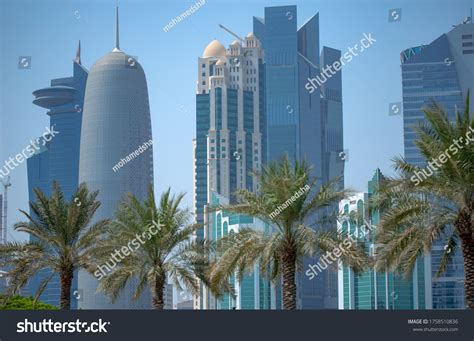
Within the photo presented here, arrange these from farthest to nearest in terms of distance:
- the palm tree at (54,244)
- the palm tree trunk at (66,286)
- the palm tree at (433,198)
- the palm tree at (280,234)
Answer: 1. the palm tree trunk at (66,286)
2. the palm tree at (54,244)
3. the palm tree at (280,234)
4. the palm tree at (433,198)

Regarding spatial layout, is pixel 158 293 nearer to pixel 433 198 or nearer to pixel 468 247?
pixel 433 198

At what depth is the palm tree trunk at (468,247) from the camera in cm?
3619

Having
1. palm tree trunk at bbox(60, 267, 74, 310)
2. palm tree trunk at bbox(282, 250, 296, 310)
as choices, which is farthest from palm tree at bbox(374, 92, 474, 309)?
palm tree trunk at bbox(60, 267, 74, 310)

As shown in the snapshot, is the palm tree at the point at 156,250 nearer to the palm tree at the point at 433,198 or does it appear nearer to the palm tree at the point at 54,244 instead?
the palm tree at the point at 54,244

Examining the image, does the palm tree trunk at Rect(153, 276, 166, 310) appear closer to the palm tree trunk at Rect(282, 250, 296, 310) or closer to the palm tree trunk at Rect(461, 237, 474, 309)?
the palm tree trunk at Rect(282, 250, 296, 310)

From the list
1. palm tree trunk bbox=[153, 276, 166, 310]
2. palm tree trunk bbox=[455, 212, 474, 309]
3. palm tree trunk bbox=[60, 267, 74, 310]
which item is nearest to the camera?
palm tree trunk bbox=[455, 212, 474, 309]

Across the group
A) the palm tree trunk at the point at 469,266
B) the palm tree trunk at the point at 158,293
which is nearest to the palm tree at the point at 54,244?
the palm tree trunk at the point at 158,293

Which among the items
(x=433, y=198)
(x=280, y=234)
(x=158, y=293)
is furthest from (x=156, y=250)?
(x=433, y=198)

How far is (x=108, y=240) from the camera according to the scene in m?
46.5

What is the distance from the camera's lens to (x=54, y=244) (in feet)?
151

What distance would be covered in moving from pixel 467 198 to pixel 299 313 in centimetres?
1034

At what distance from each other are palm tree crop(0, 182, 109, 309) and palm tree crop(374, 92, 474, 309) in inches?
593

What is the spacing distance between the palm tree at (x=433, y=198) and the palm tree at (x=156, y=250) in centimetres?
1046

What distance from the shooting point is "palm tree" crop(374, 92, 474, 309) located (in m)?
35.6
